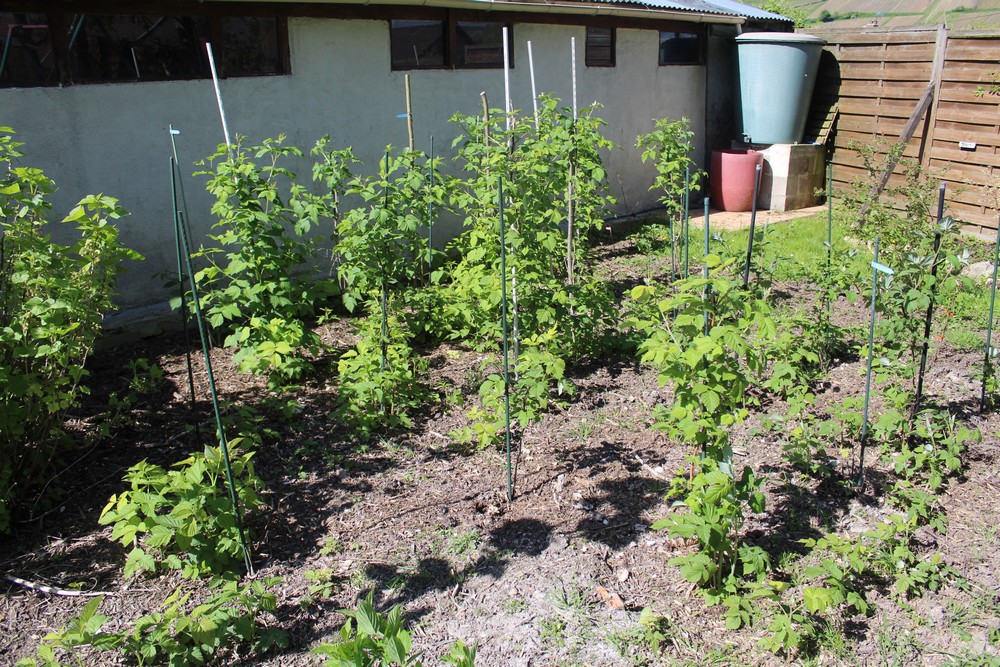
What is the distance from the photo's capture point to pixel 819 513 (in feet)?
12.7

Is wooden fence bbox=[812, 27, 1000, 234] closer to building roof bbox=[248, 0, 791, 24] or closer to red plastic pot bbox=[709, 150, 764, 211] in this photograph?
red plastic pot bbox=[709, 150, 764, 211]

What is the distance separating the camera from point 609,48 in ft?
31.5

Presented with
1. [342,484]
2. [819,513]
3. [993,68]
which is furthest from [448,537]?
[993,68]

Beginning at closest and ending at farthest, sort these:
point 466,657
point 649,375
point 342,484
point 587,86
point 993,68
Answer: point 466,657
point 342,484
point 649,375
point 993,68
point 587,86

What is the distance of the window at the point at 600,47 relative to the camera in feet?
30.7

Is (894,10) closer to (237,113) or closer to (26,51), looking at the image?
(237,113)

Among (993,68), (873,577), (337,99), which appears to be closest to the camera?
(873,577)

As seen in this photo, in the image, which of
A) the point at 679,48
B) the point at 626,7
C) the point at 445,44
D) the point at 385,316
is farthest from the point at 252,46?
the point at 679,48

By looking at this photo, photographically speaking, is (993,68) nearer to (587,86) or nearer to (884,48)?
(884,48)

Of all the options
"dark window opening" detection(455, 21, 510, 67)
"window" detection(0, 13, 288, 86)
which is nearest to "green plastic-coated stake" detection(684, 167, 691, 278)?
"dark window opening" detection(455, 21, 510, 67)

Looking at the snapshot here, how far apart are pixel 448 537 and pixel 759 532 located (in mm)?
1474

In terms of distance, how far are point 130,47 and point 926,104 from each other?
27.1 ft

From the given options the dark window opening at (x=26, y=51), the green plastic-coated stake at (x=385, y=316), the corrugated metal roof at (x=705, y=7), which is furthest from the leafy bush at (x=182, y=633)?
the corrugated metal roof at (x=705, y=7)

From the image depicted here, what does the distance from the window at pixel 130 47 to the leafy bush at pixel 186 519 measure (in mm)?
3563
